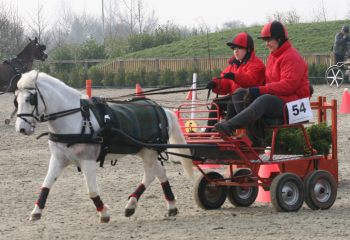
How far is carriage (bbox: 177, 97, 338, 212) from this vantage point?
32.4 feet

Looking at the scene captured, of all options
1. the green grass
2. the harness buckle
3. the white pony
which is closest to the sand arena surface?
the white pony

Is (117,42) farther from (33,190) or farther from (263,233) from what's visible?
(263,233)

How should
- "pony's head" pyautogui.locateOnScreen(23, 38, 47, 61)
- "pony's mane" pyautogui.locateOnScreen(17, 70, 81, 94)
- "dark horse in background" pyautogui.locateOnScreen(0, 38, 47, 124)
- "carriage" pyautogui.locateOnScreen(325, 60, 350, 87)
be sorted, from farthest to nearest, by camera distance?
"carriage" pyautogui.locateOnScreen(325, 60, 350, 87)
"pony's head" pyautogui.locateOnScreen(23, 38, 47, 61)
"dark horse in background" pyautogui.locateOnScreen(0, 38, 47, 124)
"pony's mane" pyautogui.locateOnScreen(17, 70, 81, 94)

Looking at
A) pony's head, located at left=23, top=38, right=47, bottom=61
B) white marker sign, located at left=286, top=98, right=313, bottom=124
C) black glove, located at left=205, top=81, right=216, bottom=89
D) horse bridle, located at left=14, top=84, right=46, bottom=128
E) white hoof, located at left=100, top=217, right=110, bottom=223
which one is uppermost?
pony's head, located at left=23, top=38, right=47, bottom=61

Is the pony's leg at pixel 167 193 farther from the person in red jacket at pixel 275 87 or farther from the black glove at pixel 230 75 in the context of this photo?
the black glove at pixel 230 75

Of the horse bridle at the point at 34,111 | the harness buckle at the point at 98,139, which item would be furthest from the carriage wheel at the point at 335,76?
the horse bridle at the point at 34,111

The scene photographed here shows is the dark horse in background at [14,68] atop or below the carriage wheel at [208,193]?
atop

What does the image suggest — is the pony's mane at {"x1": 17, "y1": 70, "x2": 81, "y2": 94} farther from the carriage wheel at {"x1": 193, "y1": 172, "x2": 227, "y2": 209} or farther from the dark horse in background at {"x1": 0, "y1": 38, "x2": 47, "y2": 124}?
the dark horse in background at {"x1": 0, "y1": 38, "x2": 47, "y2": 124}

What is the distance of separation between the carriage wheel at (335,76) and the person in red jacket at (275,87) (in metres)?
19.8

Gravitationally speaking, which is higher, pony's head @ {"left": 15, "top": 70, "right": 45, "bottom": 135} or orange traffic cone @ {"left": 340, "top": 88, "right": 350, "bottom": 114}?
pony's head @ {"left": 15, "top": 70, "right": 45, "bottom": 135}

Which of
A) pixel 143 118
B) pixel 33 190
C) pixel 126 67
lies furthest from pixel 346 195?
pixel 126 67

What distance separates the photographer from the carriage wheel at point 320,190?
10.0 m

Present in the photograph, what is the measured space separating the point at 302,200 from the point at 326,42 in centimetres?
3379

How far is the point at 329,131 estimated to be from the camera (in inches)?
447
